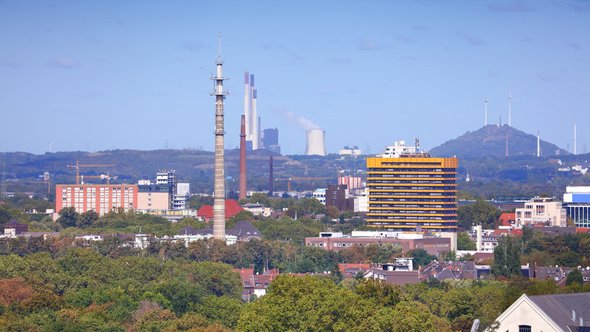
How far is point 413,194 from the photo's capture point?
142250mm

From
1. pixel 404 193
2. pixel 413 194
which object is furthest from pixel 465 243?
pixel 404 193

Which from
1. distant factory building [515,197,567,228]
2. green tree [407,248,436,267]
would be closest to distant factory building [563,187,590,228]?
distant factory building [515,197,567,228]

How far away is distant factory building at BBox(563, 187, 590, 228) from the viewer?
172m

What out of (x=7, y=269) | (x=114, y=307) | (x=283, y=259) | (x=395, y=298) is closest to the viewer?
(x=395, y=298)

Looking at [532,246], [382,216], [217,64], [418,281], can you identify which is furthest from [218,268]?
[382,216]

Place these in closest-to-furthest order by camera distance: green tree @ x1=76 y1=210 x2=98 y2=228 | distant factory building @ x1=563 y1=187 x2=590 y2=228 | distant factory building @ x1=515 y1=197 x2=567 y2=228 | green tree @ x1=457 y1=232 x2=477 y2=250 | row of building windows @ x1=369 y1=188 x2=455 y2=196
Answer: green tree @ x1=457 y1=232 x2=477 y2=250 → row of building windows @ x1=369 y1=188 x2=455 y2=196 → green tree @ x1=76 y1=210 x2=98 y2=228 → distant factory building @ x1=515 y1=197 x2=567 y2=228 → distant factory building @ x1=563 y1=187 x2=590 y2=228

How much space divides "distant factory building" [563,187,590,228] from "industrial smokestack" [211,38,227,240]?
2219 inches

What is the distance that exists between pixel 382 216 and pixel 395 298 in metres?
90.1

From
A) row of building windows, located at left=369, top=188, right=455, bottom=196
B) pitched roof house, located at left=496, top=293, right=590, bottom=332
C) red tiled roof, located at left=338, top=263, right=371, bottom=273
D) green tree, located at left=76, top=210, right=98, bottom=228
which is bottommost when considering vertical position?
red tiled roof, located at left=338, top=263, right=371, bottom=273

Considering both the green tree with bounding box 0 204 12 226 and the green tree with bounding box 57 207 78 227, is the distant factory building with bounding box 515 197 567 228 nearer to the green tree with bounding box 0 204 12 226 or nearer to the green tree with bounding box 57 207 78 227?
the green tree with bounding box 57 207 78 227

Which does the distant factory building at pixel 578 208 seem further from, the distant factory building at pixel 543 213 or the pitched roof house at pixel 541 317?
the pitched roof house at pixel 541 317

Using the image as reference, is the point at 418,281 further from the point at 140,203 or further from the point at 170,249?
the point at 140,203

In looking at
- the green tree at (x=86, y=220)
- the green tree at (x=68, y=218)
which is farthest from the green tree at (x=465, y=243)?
the green tree at (x=68, y=218)

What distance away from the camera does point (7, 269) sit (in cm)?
7844
